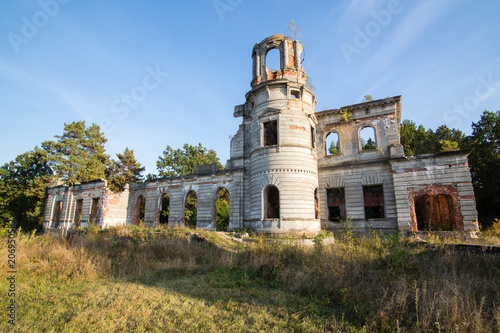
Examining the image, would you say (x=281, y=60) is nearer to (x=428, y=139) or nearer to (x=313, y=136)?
(x=313, y=136)

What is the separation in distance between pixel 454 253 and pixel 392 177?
8.35 meters

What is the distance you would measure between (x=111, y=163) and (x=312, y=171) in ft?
86.4

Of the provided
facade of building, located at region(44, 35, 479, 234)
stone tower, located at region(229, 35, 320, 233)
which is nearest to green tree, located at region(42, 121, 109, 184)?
facade of building, located at region(44, 35, 479, 234)

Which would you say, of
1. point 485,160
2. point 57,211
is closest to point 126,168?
point 57,211

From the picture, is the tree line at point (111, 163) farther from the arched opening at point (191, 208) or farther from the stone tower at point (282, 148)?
the stone tower at point (282, 148)

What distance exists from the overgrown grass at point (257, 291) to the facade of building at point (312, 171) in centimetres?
646

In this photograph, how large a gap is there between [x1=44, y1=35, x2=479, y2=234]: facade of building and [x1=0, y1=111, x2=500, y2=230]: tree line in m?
6.64

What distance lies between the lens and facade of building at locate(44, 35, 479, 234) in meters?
14.6

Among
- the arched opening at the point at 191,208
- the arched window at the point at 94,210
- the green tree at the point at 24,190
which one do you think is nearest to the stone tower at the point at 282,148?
the arched opening at the point at 191,208

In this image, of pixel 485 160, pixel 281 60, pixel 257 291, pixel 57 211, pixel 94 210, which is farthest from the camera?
pixel 57 211

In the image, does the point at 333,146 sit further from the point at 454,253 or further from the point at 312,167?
the point at 454,253

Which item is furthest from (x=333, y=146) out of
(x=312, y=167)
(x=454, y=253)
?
(x=454, y=253)

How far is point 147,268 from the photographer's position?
26.5ft

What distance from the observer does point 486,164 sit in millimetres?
21516
